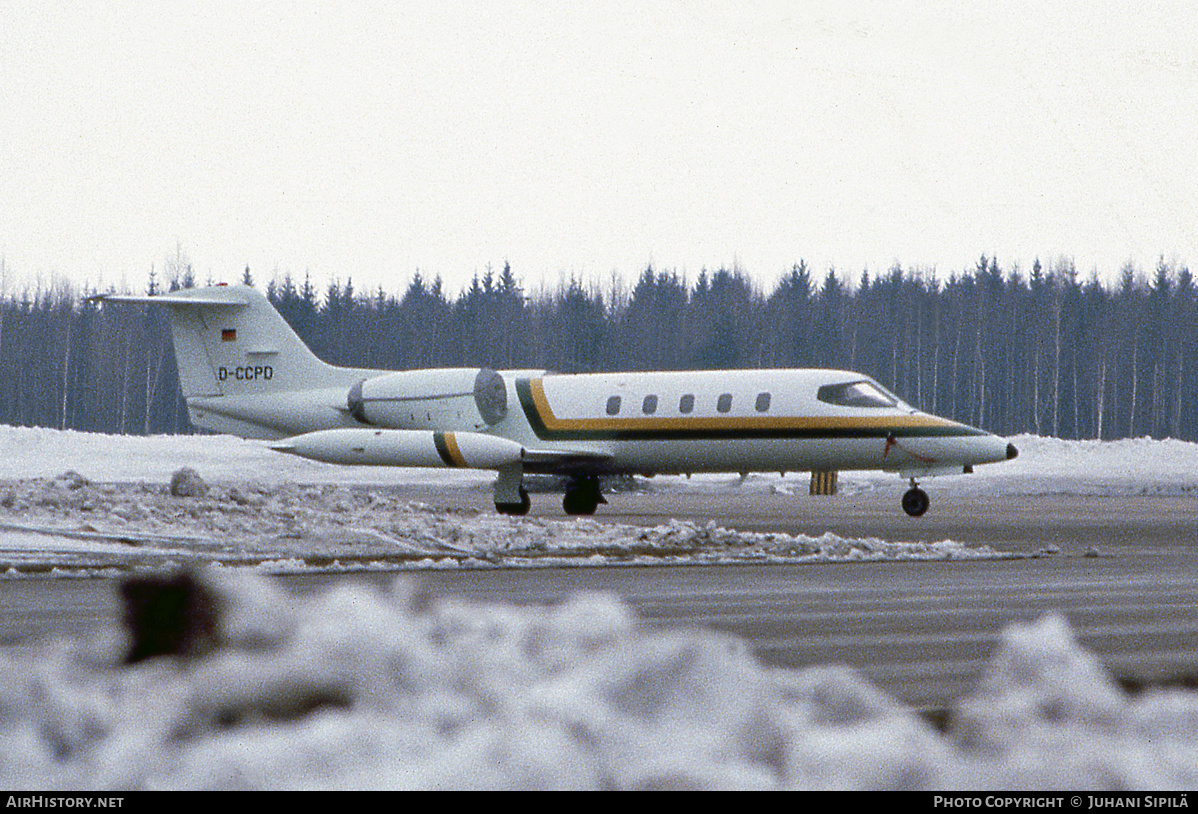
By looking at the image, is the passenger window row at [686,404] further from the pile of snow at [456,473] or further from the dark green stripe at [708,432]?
the pile of snow at [456,473]

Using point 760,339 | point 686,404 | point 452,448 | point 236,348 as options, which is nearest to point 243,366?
point 236,348

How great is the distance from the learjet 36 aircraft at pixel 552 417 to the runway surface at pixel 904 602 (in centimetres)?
494

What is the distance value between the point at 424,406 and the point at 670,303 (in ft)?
300

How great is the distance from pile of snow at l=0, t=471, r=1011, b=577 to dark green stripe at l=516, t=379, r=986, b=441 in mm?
7550

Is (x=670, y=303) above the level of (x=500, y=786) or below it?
above

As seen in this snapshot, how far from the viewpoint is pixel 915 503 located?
2558cm

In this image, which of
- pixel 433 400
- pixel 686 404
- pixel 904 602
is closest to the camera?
pixel 904 602

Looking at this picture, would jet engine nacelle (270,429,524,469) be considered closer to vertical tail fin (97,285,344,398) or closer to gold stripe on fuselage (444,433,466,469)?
gold stripe on fuselage (444,433,466,469)

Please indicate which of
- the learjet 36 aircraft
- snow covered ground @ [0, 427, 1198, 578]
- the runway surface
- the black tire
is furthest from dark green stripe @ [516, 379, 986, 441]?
snow covered ground @ [0, 427, 1198, 578]

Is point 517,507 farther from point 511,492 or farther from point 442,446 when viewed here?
point 442,446

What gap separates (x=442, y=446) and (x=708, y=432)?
4224 mm

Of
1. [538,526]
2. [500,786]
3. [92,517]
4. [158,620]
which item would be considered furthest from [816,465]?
[500,786]

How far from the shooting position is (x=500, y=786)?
Answer: 421 cm
